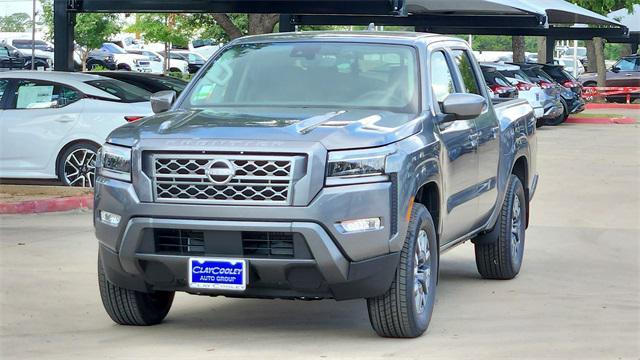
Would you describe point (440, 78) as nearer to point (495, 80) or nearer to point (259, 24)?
point (495, 80)

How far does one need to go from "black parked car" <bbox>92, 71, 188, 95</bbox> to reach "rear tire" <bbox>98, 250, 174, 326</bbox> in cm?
795

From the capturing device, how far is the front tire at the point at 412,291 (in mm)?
7211

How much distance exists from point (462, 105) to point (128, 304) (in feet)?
7.95

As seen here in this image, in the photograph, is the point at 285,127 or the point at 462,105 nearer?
the point at 285,127

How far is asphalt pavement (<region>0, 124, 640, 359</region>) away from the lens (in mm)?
7254

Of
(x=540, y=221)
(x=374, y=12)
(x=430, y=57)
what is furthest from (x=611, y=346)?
(x=374, y=12)

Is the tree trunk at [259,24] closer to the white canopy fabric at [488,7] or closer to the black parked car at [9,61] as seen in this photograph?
the white canopy fabric at [488,7]

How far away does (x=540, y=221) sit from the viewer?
13.6 metres

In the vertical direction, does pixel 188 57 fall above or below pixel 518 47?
below

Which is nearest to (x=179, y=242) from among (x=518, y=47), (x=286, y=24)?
(x=286, y=24)

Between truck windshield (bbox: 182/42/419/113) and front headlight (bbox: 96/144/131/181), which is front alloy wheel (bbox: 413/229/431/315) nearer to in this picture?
truck windshield (bbox: 182/42/419/113)

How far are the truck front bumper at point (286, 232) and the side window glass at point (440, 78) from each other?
1.68 meters

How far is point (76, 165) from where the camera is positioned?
14898 millimetres

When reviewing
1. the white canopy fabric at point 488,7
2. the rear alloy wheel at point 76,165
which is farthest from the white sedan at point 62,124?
the white canopy fabric at point 488,7
